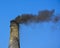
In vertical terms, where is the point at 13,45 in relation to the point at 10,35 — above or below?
below

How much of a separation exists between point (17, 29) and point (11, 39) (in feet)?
2.55

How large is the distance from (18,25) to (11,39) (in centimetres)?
122

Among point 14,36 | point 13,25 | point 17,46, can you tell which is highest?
point 13,25

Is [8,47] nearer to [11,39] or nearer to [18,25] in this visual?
[11,39]

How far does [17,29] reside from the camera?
30.2 ft

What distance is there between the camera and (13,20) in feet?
32.0

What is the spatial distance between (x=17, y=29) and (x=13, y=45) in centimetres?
116

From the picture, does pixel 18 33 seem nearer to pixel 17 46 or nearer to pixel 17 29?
pixel 17 29

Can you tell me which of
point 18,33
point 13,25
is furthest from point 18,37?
point 13,25

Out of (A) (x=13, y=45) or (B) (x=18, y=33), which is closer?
(A) (x=13, y=45)

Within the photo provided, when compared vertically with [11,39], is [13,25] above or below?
above

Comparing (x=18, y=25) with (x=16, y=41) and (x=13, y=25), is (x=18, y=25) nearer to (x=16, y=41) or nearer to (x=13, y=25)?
(x=13, y=25)

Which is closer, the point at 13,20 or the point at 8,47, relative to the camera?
the point at 8,47

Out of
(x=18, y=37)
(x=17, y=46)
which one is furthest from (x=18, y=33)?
(x=17, y=46)
